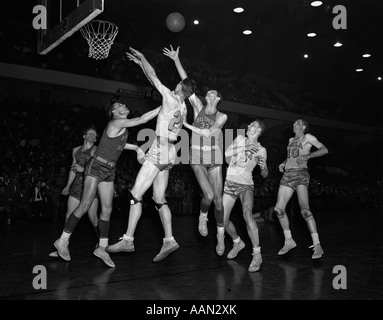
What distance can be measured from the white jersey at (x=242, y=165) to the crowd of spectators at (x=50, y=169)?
7.20m

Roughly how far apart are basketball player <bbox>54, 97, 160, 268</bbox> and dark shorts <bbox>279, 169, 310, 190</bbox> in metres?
2.34

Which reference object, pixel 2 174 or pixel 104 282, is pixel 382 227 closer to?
pixel 104 282

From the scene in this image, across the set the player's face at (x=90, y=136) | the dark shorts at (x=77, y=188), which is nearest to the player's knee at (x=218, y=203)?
the dark shorts at (x=77, y=188)

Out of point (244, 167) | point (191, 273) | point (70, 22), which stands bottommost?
point (191, 273)

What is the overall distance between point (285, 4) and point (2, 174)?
569 inches

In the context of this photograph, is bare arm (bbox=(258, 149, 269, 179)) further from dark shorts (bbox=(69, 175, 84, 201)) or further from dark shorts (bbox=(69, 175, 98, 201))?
dark shorts (bbox=(69, 175, 84, 201))

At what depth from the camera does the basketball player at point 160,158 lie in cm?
527

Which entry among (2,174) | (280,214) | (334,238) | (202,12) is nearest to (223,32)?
(202,12)

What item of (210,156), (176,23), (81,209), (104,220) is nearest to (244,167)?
(210,156)

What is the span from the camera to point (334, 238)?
871 cm

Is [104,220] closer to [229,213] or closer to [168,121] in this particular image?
[168,121]

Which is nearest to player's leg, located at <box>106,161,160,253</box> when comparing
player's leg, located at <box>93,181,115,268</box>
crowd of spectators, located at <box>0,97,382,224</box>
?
player's leg, located at <box>93,181,115,268</box>

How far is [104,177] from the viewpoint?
5.36 meters

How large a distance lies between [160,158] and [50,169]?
8.19 m
